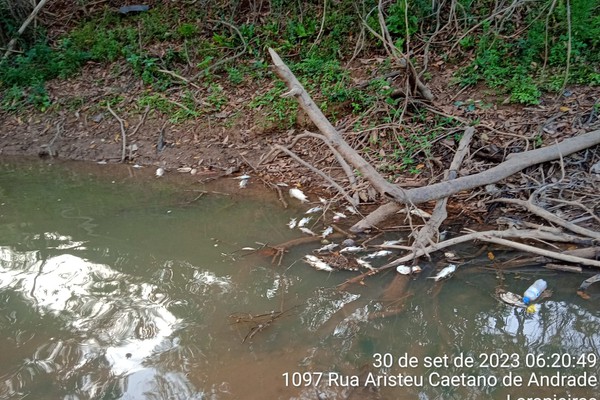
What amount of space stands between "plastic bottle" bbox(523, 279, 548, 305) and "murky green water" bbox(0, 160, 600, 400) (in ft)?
0.26

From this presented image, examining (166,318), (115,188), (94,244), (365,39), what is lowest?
(115,188)

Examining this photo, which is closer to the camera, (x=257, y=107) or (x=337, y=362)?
(x=337, y=362)

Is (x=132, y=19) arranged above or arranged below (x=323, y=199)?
above

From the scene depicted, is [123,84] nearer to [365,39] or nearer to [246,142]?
[246,142]

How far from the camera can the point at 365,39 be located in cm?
684

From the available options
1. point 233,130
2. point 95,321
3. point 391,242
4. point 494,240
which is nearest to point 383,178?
point 391,242

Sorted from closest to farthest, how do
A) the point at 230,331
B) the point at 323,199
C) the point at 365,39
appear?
1. the point at 230,331
2. the point at 323,199
3. the point at 365,39

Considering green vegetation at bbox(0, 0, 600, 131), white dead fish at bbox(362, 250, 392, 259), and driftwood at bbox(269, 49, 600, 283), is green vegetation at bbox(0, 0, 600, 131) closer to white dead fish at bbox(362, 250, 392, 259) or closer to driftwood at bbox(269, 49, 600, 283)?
driftwood at bbox(269, 49, 600, 283)

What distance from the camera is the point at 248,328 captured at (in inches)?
121

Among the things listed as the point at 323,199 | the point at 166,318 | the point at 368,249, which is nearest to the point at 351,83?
the point at 323,199

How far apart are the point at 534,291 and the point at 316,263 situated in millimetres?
1539

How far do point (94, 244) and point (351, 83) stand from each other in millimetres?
3832

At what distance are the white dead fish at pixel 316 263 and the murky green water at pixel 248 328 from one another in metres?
0.07

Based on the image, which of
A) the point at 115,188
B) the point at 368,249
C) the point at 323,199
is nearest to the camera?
the point at 368,249
